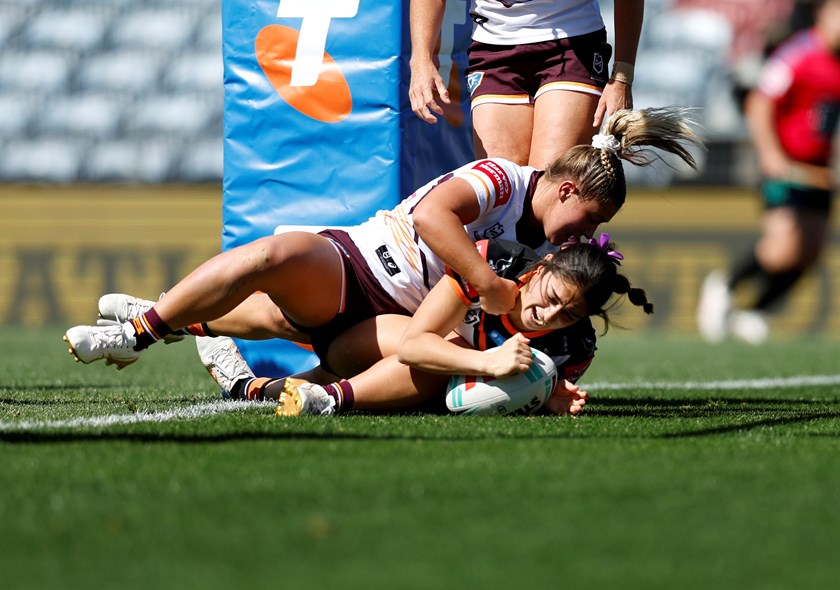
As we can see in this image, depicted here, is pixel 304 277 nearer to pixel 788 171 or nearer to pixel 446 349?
pixel 446 349

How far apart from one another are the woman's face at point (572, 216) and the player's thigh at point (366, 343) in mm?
527

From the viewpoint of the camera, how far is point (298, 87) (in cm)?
437

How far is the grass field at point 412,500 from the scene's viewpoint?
65.2 inches

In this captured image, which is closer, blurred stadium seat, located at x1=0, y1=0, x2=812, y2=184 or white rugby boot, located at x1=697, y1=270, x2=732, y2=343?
white rugby boot, located at x1=697, y1=270, x2=732, y2=343

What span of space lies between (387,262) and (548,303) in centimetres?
60

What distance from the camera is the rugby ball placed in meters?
3.33

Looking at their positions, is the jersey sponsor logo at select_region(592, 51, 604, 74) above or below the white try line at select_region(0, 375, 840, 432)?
above

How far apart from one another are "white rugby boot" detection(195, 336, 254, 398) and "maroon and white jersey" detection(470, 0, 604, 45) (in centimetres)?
134

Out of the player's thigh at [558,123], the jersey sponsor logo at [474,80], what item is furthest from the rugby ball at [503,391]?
the jersey sponsor logo at [474,80]

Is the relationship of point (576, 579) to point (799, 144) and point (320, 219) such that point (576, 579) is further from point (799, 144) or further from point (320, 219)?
point (799, 144)

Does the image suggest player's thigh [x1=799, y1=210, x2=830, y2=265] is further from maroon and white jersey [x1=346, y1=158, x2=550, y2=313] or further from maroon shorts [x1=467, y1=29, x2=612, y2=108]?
maroon and white jersey [x1=346, y1=158, x2=550, y2=313]

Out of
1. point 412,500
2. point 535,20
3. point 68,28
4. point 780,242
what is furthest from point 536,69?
point 68,28

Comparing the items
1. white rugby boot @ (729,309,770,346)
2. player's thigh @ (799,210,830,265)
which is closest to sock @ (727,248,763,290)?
player's thigh @ (799,210,830,265)

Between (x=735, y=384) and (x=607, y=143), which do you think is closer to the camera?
(x=607, y=143)
